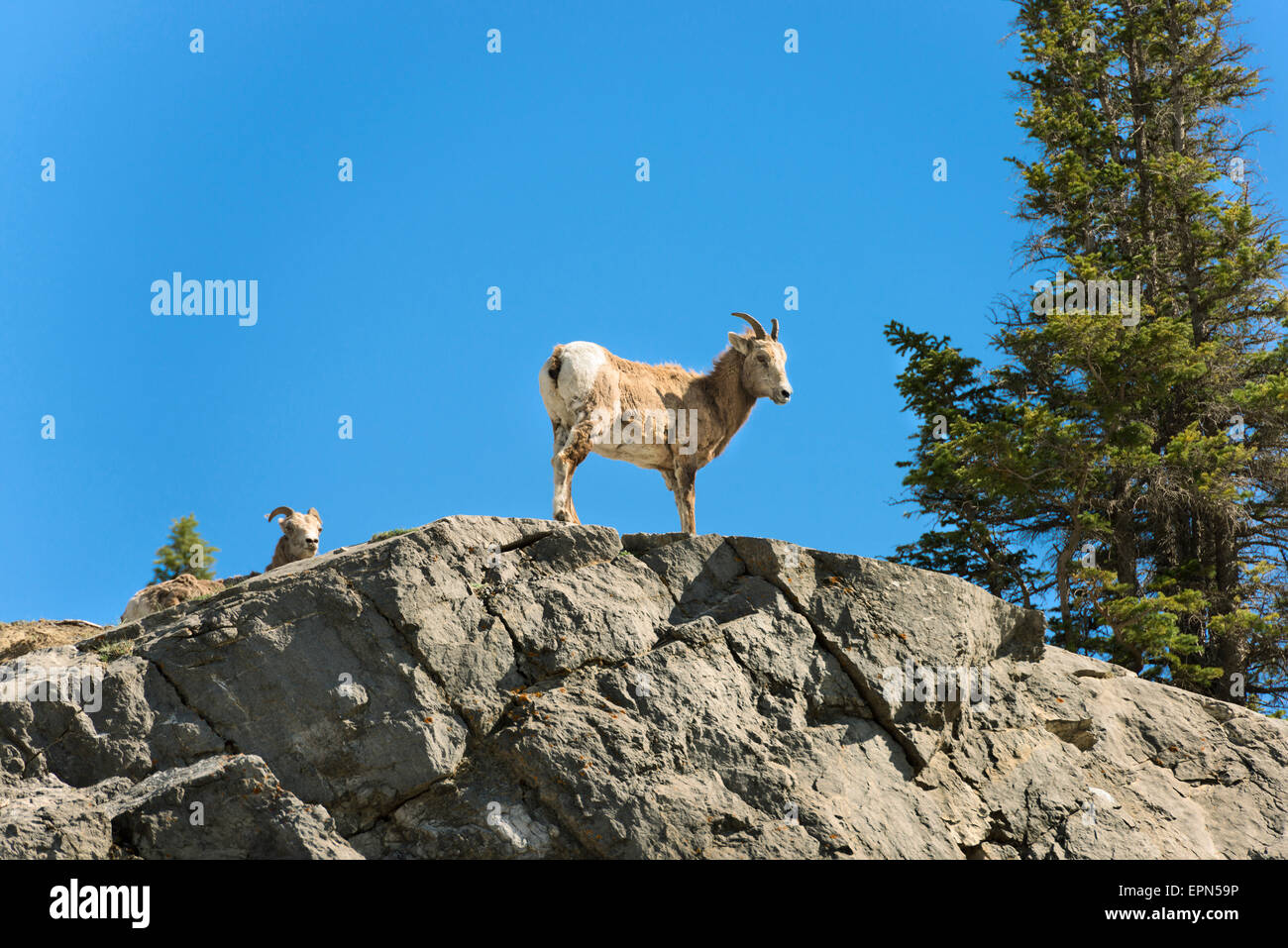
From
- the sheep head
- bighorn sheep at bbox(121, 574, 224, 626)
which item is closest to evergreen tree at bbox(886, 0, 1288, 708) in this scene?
the sheep head

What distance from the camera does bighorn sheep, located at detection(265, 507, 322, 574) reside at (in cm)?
1534

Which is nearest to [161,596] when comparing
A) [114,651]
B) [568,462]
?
[114,651]

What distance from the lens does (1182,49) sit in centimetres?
2592

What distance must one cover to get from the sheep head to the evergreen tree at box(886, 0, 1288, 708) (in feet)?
24.8

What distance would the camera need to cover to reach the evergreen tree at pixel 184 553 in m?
29.6

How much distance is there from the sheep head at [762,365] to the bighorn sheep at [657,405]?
0.04 feet

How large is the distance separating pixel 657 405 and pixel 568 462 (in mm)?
1626

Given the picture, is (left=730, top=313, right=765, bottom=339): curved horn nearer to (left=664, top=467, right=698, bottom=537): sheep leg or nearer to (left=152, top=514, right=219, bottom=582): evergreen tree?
(left=664, top=467, right=698, bottom=537): sheep leg

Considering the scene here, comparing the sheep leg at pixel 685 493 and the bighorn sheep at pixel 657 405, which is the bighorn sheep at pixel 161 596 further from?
the sheep leg at pixel 685 493
